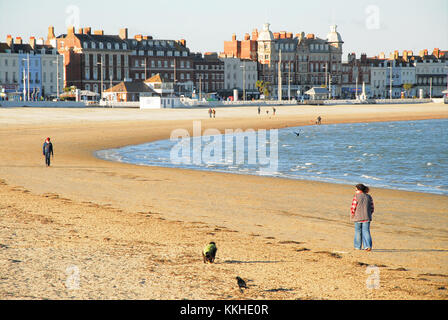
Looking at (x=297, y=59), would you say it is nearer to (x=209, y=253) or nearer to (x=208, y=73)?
(x=208, y=73)

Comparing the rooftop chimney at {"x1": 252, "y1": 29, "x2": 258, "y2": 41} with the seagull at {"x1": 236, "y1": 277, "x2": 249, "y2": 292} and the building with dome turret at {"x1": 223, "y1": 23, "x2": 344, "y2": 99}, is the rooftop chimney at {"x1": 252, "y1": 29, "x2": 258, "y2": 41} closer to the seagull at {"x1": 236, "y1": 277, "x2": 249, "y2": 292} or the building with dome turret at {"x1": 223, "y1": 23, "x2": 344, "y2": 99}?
the building with dome turret at {"x1": 223, "y1": 23, "x2": 344, "y2": 99}

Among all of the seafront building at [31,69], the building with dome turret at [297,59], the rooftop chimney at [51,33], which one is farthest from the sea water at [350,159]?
the building with dome turret at [297,59]

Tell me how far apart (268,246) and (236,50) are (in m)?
148

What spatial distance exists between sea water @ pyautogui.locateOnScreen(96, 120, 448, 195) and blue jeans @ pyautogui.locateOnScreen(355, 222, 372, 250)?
475 inches

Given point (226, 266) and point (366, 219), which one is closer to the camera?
point (226, 266)

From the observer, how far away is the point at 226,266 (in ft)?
39.0

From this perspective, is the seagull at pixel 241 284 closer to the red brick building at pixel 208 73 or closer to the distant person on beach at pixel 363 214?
the distant person on beach at pixel 363 214

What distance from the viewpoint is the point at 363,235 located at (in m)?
13.5

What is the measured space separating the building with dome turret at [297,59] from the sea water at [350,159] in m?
98.9

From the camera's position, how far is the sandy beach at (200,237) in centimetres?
1053

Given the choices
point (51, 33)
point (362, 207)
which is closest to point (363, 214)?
point (362, 207)

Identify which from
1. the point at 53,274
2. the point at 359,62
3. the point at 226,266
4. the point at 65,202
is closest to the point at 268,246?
the point at 226,266
